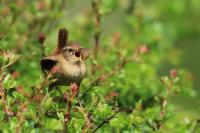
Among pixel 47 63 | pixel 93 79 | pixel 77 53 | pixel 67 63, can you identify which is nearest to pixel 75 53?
pixel 77 53

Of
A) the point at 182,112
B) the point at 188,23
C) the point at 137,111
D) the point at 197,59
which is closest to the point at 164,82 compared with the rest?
the point at 137,111

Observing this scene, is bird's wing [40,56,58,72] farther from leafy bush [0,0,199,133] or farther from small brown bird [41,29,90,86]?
leafy bush [0,0,199,133]

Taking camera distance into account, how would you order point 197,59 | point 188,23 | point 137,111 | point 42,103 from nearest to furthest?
point 42,103 → point 137,111 → point 188,23 → point 197,59

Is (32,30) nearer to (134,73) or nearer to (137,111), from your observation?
(134,73)

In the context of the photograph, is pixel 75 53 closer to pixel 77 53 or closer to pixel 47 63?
pixel 77 53

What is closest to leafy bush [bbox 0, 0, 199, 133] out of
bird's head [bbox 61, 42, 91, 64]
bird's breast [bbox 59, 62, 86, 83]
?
bird's breast [bbox 59, 62, 86, 83]

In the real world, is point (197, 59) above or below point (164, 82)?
below

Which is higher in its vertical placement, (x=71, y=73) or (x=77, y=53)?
(x=77, y=53)
